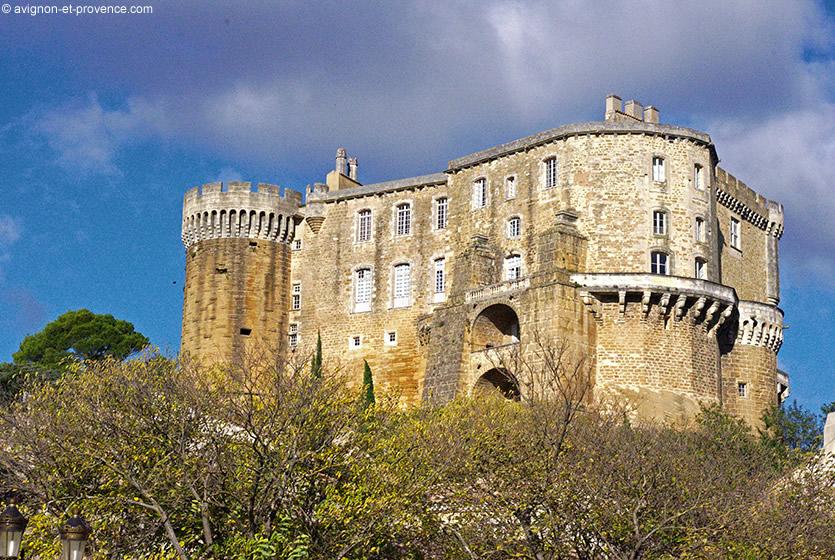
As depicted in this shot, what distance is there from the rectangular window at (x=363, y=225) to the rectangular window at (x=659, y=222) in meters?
14.5

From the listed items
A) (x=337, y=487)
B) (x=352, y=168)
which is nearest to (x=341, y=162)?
(x=352, y=168)

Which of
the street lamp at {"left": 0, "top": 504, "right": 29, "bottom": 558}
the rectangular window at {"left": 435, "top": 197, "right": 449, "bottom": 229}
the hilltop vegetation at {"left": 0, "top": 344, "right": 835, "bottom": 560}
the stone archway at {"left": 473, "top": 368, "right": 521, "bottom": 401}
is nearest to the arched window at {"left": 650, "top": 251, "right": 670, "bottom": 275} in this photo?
the stone archway at {"left": 473, "top": 368, "right": 521, "bottom": 401}

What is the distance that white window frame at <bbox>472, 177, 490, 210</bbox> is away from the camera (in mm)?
55891

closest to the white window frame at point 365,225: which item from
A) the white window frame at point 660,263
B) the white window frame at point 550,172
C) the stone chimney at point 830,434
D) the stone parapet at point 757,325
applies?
the white window frame at point 550,172

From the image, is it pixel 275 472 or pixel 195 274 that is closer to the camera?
pixel 275 472

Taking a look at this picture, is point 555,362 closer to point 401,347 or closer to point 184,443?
point 401,347

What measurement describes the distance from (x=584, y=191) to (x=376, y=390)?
41.7 feet

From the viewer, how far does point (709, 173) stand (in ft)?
176

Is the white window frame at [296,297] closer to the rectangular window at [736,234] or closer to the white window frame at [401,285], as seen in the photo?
the white window frame at [401,285]

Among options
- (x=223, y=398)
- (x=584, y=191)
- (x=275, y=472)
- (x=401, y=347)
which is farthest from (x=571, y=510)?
(x=401, y=347)

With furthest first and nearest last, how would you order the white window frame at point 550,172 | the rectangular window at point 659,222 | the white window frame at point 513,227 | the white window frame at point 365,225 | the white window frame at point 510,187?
1. the white window frame at point 365,225
2. the white window frame at point 510,187
3. the white window frame at point 513,227
4. the white window frame at point 550,172
5. the rectangular window at point 659,222

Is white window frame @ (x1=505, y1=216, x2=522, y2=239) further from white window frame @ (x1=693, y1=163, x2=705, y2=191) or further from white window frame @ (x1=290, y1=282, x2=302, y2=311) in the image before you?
white window frame @ (x1=290, y1=282, x2=302, y2=311)

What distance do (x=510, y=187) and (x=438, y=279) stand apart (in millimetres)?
5440

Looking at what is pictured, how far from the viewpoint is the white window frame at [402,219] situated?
59.2m
